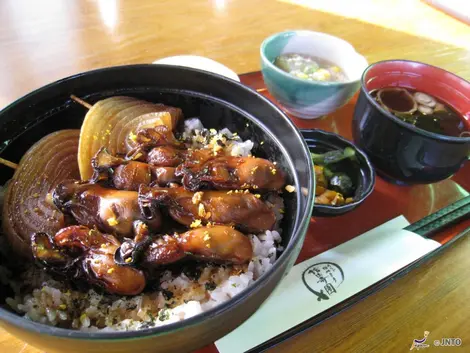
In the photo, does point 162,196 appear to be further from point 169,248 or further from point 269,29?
point 269,29

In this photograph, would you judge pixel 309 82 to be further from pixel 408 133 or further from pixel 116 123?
pixel 116 123

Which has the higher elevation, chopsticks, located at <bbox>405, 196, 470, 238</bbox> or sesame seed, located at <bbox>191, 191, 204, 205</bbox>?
sesame seed, located at <bbox>191, 191, 204, 205</bbox>

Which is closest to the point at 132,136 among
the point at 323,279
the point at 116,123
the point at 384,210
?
the point at 116,123

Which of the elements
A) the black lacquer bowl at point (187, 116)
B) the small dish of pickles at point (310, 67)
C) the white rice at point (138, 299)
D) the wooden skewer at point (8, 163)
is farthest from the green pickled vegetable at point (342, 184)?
the wooden skewer at point (8, 163)

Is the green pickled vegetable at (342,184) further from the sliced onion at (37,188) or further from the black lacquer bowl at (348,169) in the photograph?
the sliced onion at (37,188)

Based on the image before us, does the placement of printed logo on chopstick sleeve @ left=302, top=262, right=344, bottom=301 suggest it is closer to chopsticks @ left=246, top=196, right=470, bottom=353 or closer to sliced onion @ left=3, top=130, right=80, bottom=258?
chopsticks @ left=246, top=196, right=470, bottom=353

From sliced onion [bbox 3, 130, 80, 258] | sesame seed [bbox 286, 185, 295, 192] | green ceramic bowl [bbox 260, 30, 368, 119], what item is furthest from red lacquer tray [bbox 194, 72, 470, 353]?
sliced onion [bbox 3, 130, 80, 258]
